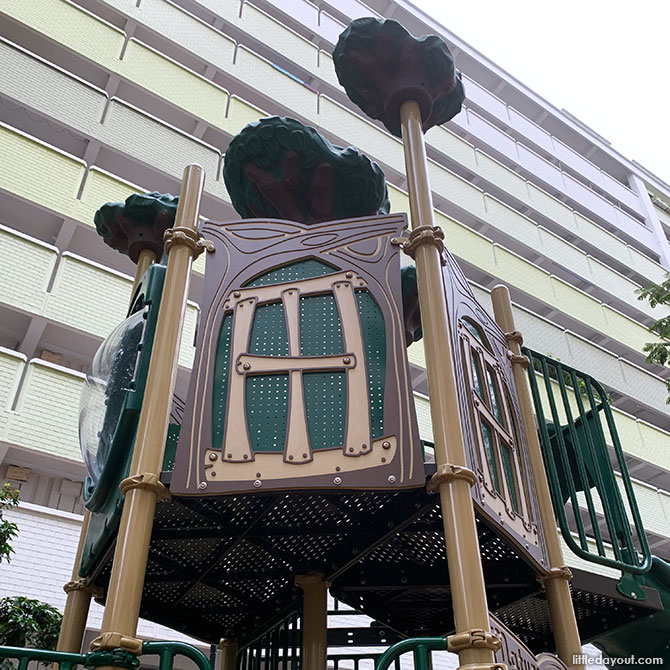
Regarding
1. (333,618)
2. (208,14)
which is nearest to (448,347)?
(333,618)

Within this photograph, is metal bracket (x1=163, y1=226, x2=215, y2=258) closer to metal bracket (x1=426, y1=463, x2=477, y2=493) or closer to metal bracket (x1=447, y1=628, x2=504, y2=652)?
metal bracket (x1=426, y1=463, x2=477, y2=493)

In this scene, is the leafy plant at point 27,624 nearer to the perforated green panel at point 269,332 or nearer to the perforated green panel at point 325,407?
the perforated green panel at point 269,332

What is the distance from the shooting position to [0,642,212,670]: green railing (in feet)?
9.33

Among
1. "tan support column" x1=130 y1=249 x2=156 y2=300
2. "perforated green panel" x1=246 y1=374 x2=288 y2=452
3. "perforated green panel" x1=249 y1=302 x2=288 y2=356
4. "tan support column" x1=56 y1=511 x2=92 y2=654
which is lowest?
"tan support column" x1=56 y1=511 x2=92 y2=654

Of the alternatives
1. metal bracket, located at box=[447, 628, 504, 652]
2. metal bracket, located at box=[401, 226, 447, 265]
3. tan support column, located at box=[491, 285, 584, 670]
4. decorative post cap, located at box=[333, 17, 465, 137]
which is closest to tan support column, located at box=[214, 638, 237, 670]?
tan support column, located at box=[491, 285, 584, 670]

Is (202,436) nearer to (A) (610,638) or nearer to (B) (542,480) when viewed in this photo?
(B) (542,480)

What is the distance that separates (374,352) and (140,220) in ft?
9.94

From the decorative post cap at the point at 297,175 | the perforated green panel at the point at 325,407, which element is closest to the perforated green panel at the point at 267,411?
the perforated green panel at the point at 325,407

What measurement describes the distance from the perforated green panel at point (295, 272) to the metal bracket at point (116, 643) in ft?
6.58

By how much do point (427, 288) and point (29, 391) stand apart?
26.9 feet

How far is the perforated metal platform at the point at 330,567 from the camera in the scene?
168 inches

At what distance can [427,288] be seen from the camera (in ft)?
13.2

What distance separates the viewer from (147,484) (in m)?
3.42

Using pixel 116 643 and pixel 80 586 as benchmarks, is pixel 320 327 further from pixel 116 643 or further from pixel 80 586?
pixel 80 586
